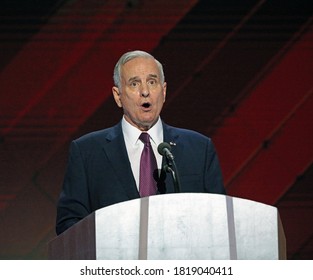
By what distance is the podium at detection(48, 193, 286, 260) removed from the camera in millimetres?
2342

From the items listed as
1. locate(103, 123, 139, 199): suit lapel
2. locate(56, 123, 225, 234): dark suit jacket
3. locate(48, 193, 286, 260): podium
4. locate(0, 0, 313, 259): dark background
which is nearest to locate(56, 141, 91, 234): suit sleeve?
locate(56, 123, 225, 234): dark suit jacket

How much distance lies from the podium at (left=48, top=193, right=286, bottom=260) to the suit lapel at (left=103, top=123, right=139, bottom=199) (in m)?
0.75

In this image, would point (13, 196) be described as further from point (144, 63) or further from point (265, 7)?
point (144, 63)

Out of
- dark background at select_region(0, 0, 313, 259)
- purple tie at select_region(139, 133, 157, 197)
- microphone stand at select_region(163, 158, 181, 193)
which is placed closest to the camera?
microphone stand at select_region(163, 158, 181, 193)

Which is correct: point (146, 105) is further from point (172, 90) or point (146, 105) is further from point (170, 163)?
point (172, 90)

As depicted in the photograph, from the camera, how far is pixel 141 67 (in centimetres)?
321

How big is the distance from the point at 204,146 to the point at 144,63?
36 centimetres

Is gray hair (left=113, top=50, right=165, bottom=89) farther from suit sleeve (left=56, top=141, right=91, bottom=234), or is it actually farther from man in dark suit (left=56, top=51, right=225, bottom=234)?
suit sleeve (left=56, top=141, right=91, bottom=234)

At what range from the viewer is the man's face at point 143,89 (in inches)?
126

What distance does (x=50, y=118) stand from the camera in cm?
492

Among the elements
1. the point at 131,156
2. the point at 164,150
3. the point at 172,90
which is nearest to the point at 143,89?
the point at 131,156

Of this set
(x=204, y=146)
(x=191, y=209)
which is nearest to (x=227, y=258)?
(x=191, y=209)

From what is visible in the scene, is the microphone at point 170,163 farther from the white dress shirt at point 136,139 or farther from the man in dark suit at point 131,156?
the white dress shirt at point 136,139

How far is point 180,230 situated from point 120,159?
0.91 m
